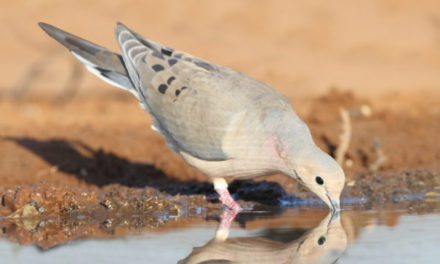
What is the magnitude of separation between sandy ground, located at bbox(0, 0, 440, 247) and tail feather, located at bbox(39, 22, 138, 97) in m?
0.71

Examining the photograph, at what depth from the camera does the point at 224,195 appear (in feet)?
22.8

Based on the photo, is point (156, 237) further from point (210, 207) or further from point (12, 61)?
point (12, 61)

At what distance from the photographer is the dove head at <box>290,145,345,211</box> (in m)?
6.19

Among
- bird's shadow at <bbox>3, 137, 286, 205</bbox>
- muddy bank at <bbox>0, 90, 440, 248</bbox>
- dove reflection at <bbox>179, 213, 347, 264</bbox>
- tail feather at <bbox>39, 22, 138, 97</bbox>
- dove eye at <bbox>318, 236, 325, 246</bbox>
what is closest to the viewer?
dove reflection at <bbox>179, 213, 347, 264</bbox>

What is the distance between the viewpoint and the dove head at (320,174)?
244 inches

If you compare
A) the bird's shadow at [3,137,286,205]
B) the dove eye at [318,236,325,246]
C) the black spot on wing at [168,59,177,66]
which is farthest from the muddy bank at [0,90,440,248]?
the dove eye at [318,236,325,246]

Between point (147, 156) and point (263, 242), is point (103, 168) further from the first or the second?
point (263, 242)

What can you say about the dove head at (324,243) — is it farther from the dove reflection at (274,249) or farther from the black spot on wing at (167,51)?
the black spot on wing at (167,51)

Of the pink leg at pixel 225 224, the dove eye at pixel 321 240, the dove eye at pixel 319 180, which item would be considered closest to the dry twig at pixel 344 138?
the pink leg at pixel 225 224

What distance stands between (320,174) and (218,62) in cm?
726

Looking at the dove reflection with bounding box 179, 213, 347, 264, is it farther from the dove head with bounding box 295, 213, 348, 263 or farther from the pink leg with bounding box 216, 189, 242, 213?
the pink leg with bounding box 216, 189, 242, 213

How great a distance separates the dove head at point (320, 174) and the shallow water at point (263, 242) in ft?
0.43

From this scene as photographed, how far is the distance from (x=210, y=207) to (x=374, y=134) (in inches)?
129

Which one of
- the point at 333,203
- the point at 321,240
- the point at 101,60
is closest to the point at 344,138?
the point at 101,60
